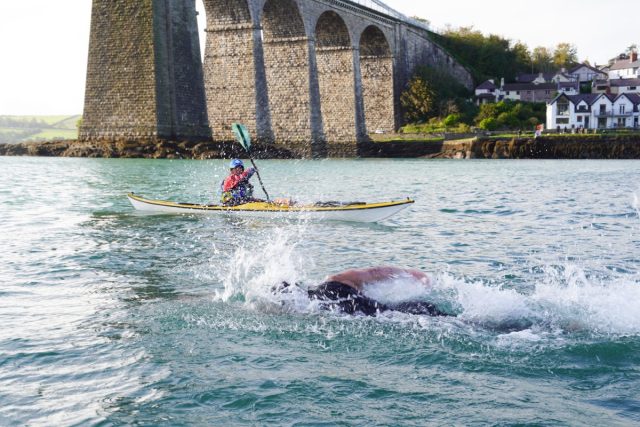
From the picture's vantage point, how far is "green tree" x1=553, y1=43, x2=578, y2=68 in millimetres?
104200

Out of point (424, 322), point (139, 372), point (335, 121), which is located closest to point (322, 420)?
point (139, 372)

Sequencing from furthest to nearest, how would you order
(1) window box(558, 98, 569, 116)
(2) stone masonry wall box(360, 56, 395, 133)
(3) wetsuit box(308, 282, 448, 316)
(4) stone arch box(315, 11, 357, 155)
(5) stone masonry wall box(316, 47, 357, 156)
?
(1) window box(558, 98, 569, 116) < (2) stone masonry wall box(360, 56, 395, 133) < (5) stone masonry wall box(316, 47, 357, 156) < (4) stone arch box(315, 11, 357, 155) < (3) wetsuit box(308, 282, 448, 316)

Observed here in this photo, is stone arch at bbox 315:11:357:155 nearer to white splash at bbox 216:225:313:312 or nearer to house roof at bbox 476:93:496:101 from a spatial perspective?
house roof at bbox 476:93:496:101

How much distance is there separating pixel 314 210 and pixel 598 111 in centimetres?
6538

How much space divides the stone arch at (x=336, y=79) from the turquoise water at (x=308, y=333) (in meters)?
43.7

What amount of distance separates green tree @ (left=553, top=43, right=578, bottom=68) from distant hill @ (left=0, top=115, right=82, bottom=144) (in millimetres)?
81168

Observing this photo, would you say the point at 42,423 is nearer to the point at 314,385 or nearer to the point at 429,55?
the point at 314,385

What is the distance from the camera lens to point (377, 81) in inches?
2608

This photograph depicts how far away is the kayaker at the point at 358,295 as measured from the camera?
6.68 m

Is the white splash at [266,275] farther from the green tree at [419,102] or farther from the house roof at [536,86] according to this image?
the house roof at [536,86]

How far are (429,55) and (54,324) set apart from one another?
2811 inches

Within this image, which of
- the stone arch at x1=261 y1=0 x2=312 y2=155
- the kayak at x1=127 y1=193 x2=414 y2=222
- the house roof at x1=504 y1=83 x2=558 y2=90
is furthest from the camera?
the house roof at x1=504 y1=83 x2=558 y2=90

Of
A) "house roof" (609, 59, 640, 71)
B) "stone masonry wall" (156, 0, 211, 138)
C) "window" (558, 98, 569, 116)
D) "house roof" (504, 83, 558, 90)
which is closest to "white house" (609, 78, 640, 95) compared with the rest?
"house roof" (504, 83, 558, 90)

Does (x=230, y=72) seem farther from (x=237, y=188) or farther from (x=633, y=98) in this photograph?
(x=633, y=98)
